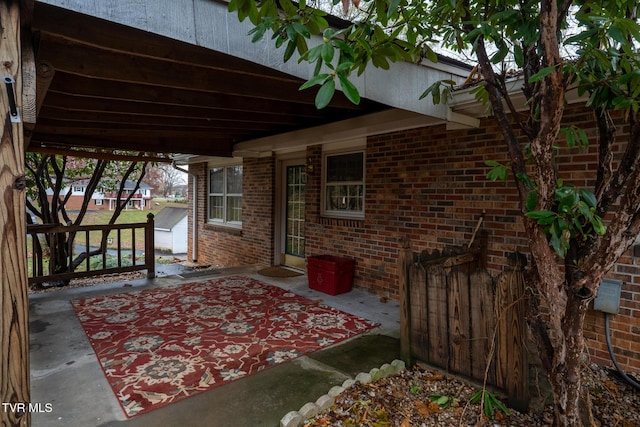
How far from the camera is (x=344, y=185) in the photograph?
5.41 metres

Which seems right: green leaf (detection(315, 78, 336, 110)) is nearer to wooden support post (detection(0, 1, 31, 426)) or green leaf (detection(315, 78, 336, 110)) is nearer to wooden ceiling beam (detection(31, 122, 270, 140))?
wooden support post (detection(0, 1, 31, 426))

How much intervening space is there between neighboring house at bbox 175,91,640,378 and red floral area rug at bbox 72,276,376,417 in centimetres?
128

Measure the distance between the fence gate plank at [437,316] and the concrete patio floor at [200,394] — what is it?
419 millimetres

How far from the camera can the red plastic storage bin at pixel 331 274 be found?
4.75m

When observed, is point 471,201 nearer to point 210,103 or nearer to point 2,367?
point 210,103

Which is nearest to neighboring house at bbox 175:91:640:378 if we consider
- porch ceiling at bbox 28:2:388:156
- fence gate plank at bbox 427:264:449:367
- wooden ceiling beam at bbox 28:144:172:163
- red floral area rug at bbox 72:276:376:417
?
porch ceiling at bbox 28:2:388:156

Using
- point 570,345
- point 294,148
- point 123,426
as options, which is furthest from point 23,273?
point 294,148

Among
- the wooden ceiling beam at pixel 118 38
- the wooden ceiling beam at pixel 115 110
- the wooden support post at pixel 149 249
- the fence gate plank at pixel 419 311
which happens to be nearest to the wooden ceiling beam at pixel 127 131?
the wooden ceiling beam at pixel 115 110

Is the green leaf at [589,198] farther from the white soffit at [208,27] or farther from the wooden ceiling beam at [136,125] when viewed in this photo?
the wooden ceiling beam at [136,125]

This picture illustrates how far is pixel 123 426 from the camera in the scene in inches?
76.9

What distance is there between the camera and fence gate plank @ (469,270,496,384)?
233 centimetres

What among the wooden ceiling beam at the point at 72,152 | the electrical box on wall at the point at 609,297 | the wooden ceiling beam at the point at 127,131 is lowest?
the electrical box on wall at the point at 609,297

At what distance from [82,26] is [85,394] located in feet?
7.69

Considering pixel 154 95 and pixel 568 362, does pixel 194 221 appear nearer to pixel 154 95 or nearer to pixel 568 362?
pixel 154 95
